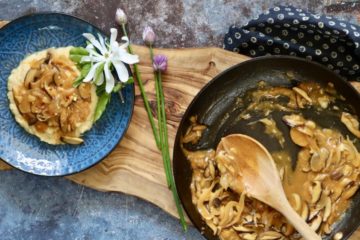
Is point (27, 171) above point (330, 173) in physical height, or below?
below

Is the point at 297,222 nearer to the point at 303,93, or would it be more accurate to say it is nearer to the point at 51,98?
the point at 303,93

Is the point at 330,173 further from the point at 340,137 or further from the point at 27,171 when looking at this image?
the point at 27,171

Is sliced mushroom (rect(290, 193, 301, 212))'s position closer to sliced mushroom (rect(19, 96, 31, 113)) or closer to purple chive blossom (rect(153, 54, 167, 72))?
purple chive blossom (rect(153, 54, 167, 72))

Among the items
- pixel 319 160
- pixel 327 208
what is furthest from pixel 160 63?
pixel 327 208

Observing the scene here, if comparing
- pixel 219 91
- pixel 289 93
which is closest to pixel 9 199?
pixel 219 91

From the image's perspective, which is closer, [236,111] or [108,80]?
→ [108,80]

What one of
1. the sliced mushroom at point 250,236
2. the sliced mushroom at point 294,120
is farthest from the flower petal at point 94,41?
the sliced mushroom at point 250,236

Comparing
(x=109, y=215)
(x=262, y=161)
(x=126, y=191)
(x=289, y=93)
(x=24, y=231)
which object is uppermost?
(x=289, y=93)
